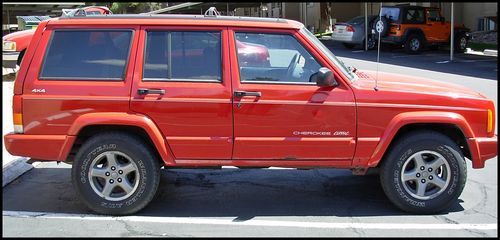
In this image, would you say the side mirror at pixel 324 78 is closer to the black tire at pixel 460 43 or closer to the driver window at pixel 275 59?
the driver window at pixel 275 59

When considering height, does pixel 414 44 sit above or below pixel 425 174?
above

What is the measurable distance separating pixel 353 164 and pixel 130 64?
2.19 meters

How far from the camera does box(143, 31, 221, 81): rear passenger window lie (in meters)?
4.91

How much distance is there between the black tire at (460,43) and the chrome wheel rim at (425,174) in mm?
20119

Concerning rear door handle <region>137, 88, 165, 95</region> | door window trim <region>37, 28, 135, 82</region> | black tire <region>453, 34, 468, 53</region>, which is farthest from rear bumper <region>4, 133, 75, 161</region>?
black tire <region>453, 34, 468, 53</region>

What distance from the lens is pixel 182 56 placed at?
4941mm

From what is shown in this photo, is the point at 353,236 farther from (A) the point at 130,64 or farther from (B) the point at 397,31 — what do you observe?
(B) the point at 397,31

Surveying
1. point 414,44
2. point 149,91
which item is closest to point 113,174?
point 149,91

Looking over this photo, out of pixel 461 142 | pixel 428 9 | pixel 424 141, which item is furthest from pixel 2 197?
pixel 428 9

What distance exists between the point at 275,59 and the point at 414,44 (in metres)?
19.7

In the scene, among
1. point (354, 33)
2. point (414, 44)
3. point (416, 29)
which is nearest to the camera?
point (416, 29)

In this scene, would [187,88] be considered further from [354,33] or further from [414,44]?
[354,33]

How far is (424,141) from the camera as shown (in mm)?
4910

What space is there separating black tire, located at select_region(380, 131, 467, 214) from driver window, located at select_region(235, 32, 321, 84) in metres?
1.06
